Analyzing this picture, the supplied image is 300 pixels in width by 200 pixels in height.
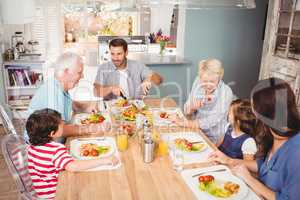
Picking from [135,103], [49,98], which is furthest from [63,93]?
[135,103]

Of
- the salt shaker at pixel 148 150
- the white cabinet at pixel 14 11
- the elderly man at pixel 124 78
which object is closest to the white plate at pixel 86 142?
the salt shaker at pixel 148 150

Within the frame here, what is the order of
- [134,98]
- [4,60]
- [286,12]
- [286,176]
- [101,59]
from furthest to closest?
[101,59], [4,60], [286,12], [134,98], [286,176]

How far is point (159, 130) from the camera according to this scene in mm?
2148

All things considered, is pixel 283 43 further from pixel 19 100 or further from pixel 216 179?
pixel 19 100

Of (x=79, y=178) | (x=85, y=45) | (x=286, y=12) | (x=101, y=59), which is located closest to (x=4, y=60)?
(x=101, y=59)

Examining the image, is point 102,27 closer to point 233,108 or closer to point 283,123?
point 233,108

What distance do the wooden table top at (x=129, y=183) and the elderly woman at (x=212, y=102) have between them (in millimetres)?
631

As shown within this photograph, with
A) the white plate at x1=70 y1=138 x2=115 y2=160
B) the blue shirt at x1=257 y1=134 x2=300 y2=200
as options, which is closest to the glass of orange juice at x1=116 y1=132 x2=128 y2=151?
the white plate at x1=70 y1=138 x2=115 y2=160

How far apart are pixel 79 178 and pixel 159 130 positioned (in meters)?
0.77

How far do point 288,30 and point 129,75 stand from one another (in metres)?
1.93

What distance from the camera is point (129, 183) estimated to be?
1505 millimetres

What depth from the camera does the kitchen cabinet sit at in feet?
11.1

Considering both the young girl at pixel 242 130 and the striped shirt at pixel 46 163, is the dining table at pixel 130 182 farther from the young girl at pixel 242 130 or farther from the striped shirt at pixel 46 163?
the young girl at pixel 242 130

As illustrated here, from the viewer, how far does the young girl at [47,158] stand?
5.27 feet
